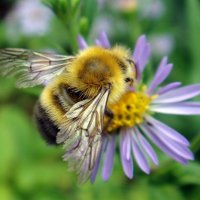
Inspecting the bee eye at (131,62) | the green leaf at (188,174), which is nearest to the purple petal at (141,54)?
the bee eye at (131,62)

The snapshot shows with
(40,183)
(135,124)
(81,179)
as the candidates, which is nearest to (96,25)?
(40,183)

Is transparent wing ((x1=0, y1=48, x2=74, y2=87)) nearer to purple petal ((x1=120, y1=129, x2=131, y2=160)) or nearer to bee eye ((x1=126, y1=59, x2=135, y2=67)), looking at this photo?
bee eye ((x1=126, y1=59, x2=135, y2=67))

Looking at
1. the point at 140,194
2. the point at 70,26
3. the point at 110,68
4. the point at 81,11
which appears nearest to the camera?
the point at 110,68

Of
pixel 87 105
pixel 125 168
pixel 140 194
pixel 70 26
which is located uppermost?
pixel 70 26

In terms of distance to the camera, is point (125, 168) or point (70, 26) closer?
point (125, 168)

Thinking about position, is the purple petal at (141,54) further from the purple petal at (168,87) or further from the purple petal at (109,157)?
the purple petal at (109,157)

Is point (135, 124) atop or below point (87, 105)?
below

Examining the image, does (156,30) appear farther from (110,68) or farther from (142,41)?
(110,68)
